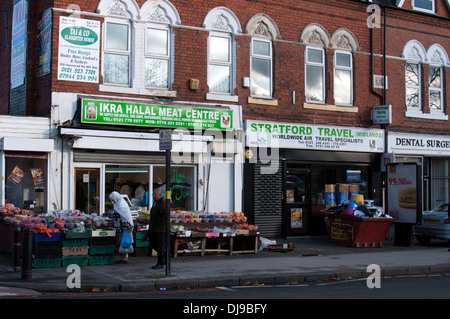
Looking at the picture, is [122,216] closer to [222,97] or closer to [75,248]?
[75,248]

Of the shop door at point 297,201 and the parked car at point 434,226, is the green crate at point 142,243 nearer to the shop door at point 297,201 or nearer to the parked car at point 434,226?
the shop door at point 297,201

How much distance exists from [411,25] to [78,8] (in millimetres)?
12019

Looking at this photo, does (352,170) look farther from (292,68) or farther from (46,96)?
(46,96)

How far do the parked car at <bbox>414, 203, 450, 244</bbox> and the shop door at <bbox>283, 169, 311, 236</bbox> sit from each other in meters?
3.44

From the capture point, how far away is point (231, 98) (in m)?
17.2

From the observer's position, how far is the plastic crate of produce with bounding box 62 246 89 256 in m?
12.2

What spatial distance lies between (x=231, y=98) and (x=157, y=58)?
96.3 inches

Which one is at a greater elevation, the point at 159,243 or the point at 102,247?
the point at 159,243

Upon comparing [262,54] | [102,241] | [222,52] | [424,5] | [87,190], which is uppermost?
[424,5]

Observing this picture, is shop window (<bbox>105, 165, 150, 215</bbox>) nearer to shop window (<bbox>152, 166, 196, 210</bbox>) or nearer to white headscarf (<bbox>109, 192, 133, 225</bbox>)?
shop window (<bbox>152, 166, 196, 210</bbox>)

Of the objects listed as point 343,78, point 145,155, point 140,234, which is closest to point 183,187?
point 145,155
